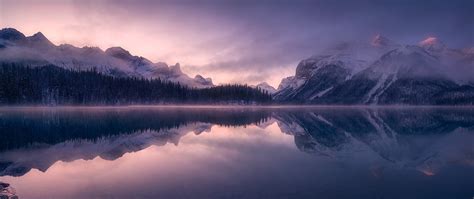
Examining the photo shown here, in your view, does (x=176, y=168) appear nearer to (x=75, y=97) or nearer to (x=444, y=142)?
(x=444, y=142)

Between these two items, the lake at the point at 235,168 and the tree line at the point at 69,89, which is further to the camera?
the tree line at the point at 69,89

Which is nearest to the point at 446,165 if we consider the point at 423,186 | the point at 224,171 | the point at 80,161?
the point at 423,186

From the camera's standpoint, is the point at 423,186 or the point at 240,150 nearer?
the point at 423,186

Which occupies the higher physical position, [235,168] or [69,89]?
[69,89]

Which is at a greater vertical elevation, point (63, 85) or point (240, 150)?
point (63, 85)

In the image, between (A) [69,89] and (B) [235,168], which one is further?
(A) [69,89]

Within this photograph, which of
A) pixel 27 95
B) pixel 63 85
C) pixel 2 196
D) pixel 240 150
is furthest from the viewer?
pixel 63 85

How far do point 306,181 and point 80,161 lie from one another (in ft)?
54.1

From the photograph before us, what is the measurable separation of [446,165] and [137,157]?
22256 mm

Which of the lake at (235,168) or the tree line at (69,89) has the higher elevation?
the tree line at (69,89)

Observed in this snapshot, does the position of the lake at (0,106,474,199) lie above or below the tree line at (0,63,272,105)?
below

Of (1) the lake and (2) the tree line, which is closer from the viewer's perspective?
(1) the lake

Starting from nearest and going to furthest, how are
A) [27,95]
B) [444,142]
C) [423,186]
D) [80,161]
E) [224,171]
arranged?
[423,186] → [224,171] → [80,161] → [444,142] → [27,95]

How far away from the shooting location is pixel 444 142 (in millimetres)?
40750
